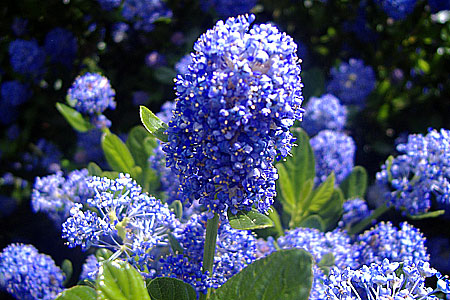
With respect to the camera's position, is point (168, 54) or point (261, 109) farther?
point (168, 54)

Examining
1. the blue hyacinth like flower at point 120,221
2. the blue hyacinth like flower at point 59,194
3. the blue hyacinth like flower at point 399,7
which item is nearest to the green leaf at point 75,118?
the blue hyacinth like flower at point 59,194

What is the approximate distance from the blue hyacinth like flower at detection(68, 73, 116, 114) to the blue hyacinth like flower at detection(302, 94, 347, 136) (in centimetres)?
111

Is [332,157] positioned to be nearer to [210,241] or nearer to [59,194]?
[210,241]

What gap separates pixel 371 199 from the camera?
8.63 feet

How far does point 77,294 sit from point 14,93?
7.66 ft

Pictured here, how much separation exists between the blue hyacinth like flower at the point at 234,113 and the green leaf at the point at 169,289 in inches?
8.8

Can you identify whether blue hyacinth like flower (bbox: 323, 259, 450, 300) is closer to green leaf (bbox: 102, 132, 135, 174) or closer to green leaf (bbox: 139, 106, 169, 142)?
green leaf (bbox: 139, 106, 169, 142)

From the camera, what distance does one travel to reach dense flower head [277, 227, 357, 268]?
5.48ft

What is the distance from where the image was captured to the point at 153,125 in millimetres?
1193

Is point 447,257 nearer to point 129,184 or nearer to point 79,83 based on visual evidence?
point 129,184

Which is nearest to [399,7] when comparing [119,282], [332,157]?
[332,157]

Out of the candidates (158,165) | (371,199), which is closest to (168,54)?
(158,165)

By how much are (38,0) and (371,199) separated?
2.40 m

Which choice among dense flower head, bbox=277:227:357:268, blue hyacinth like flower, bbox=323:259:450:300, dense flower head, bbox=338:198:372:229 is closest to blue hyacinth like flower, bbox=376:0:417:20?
dense flower head, bbox=338:198:372:229
